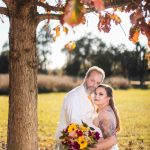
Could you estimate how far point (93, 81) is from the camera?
5.61 metres

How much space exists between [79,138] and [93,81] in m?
1.05

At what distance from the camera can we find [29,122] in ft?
16.0

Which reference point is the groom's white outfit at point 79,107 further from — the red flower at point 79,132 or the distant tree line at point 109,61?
the distant tree line at point 109,61

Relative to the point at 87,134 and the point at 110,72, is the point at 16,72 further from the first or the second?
the point at 110,72

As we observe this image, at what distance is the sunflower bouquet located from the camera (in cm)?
487

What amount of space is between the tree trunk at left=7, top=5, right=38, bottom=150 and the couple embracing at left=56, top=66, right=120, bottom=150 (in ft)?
2.71

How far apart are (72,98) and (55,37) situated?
4.00 ft

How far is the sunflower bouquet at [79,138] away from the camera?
4.87 metres

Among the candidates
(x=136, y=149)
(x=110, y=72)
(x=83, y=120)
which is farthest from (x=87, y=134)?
(x=110, y=72)

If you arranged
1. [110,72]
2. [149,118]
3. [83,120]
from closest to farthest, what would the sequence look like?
[83,120], [149,118], [110,72]

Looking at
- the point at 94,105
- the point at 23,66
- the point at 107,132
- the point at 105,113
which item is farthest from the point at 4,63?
the point at 23,66

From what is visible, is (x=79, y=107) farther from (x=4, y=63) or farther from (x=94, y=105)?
(x=4, y=63)

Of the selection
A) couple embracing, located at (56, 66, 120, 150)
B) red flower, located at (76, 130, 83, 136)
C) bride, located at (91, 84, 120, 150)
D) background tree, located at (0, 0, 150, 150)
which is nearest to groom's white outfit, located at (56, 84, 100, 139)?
couple embracing, located at (56, 66, 120, 150)

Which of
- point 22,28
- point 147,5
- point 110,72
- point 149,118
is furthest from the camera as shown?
point 110,72
